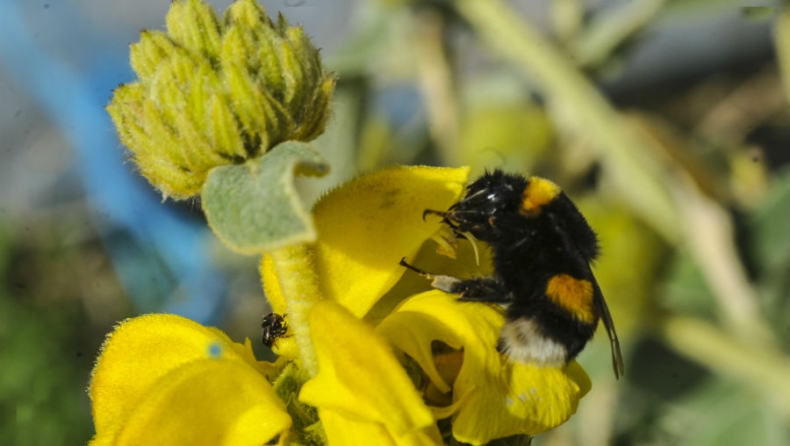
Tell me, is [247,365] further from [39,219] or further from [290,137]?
[39,219]

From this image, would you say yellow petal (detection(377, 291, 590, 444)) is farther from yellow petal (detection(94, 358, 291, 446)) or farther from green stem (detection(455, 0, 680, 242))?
green stem (detection(455, 0, 680, 242))

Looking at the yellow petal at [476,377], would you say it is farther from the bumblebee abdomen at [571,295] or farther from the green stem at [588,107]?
the green stem at [588,107]

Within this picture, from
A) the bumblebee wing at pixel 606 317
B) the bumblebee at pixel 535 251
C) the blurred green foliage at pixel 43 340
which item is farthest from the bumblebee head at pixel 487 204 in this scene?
the blurred green foliage at pixel 43 340

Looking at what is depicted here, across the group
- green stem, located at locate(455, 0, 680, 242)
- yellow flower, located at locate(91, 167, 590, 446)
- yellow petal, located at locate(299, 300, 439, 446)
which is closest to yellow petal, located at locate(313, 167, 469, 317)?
yellow flower, located at locate(91, 167, 590, 446)

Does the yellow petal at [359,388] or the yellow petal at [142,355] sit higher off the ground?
the yellow petal at [359,388]

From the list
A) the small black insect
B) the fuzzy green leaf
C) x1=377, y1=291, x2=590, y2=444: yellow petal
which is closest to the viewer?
the fuzzy green leaf

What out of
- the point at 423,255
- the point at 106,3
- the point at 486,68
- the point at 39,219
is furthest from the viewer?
the point at 486,68

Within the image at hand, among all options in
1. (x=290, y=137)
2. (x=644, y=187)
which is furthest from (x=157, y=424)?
(x=644, y=187)

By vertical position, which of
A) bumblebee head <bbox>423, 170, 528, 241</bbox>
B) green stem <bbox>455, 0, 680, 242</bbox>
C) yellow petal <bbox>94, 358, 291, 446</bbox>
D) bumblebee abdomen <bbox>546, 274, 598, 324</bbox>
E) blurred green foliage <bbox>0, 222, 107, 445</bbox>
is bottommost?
blurred green foliage <bbox>0, 222, 107, 445</bbox>

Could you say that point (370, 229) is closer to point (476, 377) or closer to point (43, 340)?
point (476, 377)
